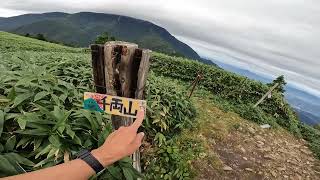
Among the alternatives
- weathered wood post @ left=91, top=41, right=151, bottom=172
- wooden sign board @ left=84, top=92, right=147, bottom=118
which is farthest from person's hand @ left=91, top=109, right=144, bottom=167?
weathered wood post @ left=91, top=41, right=151, bottom=172

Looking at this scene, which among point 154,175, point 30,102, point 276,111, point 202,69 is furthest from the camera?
point 202,69

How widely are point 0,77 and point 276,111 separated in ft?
39.8

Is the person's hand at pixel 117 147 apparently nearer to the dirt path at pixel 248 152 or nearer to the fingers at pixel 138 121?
the fingers at pixel 138 121

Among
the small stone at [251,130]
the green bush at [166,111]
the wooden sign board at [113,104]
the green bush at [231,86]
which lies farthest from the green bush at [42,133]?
the green bush at [231,86]

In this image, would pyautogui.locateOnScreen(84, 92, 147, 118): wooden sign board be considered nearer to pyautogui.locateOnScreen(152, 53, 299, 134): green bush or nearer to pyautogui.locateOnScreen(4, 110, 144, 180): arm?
pyautogui.locateOnScreen(4, 110, 144, 180): arm

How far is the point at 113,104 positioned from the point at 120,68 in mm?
482

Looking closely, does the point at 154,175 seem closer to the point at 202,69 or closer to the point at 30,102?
the point at 30,102

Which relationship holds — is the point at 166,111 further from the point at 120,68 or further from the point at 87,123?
the point at 120,68

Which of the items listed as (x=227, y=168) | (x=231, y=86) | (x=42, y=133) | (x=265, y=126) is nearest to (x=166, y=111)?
(x=227, y=168)

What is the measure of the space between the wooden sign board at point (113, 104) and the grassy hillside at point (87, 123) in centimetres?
61

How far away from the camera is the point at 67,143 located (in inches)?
172

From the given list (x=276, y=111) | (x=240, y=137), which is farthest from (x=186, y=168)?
(x=276, y=111)

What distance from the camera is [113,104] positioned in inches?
151

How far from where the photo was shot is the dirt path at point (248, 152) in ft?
27.1
